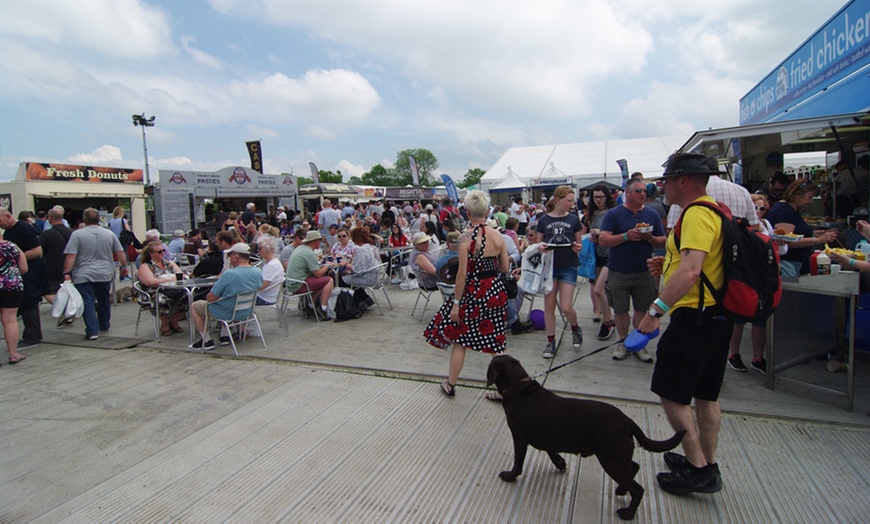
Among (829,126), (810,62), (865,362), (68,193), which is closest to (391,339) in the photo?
(865,362)

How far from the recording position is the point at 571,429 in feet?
7.59

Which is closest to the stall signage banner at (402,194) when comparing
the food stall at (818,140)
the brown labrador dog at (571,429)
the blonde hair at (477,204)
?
the food stall at (818,140)

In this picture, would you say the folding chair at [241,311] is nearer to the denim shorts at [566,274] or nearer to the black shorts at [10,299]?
the black shorts at [10,299]

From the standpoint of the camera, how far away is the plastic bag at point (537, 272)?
466 cm

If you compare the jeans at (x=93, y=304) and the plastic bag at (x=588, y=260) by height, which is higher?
the plastic bag at (x=588, y=260)

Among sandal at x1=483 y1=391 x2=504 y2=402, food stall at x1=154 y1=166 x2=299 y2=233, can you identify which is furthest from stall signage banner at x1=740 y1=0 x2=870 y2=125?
food stall at x1=154 y1=166 x2=299 y2=233

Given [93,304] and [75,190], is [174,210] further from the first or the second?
[93,304]

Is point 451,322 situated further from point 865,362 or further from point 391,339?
point 865,362

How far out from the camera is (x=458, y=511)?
2418 millimetres

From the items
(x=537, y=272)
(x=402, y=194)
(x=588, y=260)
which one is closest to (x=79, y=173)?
(x=402, y=194)

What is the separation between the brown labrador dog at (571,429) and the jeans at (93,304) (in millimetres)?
5550

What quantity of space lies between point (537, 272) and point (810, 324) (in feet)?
7.70

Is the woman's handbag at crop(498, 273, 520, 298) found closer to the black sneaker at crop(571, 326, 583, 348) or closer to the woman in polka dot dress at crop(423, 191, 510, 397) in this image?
the black sneaker at crop(571, 326, 583, 348)

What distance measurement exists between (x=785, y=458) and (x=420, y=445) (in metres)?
2.16
